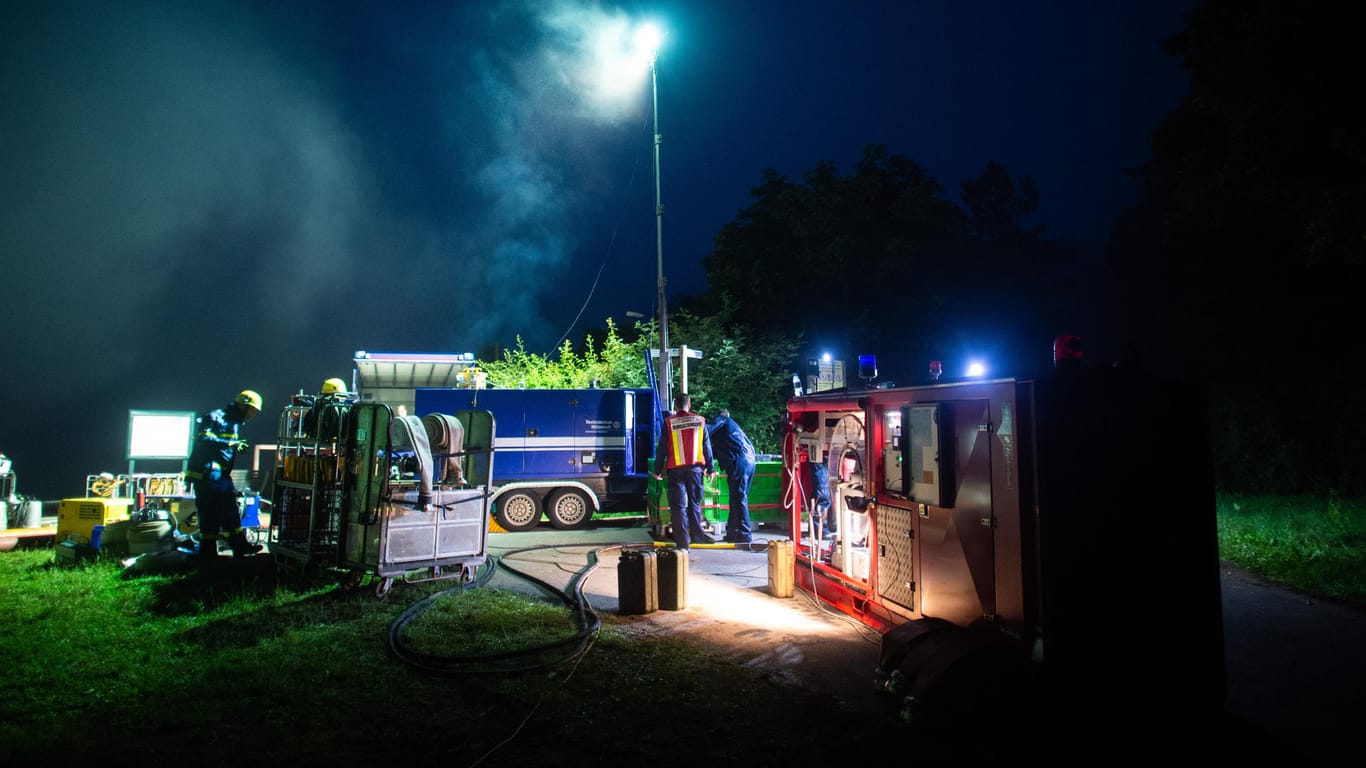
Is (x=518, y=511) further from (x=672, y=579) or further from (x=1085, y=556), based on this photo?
(x=1085, y=556)

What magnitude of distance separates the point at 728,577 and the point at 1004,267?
87.4 feet

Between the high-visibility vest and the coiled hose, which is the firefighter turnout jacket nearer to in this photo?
the high-visibility vest

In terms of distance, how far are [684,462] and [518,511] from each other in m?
4.42

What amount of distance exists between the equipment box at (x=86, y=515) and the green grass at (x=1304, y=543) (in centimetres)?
1528

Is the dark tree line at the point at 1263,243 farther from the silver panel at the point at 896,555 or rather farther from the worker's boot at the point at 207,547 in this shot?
the worker's boot at the point at 207,547

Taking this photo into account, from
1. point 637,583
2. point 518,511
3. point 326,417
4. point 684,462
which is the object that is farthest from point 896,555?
point 518,511

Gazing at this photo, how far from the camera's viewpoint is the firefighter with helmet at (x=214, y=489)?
9492 mm

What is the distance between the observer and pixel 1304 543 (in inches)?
404

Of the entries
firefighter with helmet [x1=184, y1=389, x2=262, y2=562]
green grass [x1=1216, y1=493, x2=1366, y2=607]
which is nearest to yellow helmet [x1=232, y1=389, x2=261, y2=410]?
firefighter with helmet [x1=184, y1=389, x2=262, y2=562]

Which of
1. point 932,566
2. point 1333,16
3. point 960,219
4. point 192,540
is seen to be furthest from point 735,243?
point 932,566

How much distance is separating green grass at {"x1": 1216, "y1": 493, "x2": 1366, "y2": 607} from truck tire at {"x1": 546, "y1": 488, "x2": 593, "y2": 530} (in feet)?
33.5

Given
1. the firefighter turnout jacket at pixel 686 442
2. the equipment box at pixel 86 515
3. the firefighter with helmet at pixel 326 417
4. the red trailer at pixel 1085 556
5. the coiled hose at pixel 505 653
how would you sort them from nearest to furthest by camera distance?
the red trailer at pixel 1085 556 < the coiled hose at pixel 505 653 < the firefighter with helmet at pixel 326 417 < the equipment box at pixel 86 515 < the firefighter turnout jacket at pixel 686 442

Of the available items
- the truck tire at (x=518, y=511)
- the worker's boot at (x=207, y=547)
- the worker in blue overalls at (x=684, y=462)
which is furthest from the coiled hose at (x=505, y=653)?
the truck tire at (x=518, y=511)

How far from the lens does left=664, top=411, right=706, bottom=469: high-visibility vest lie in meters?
10.8
